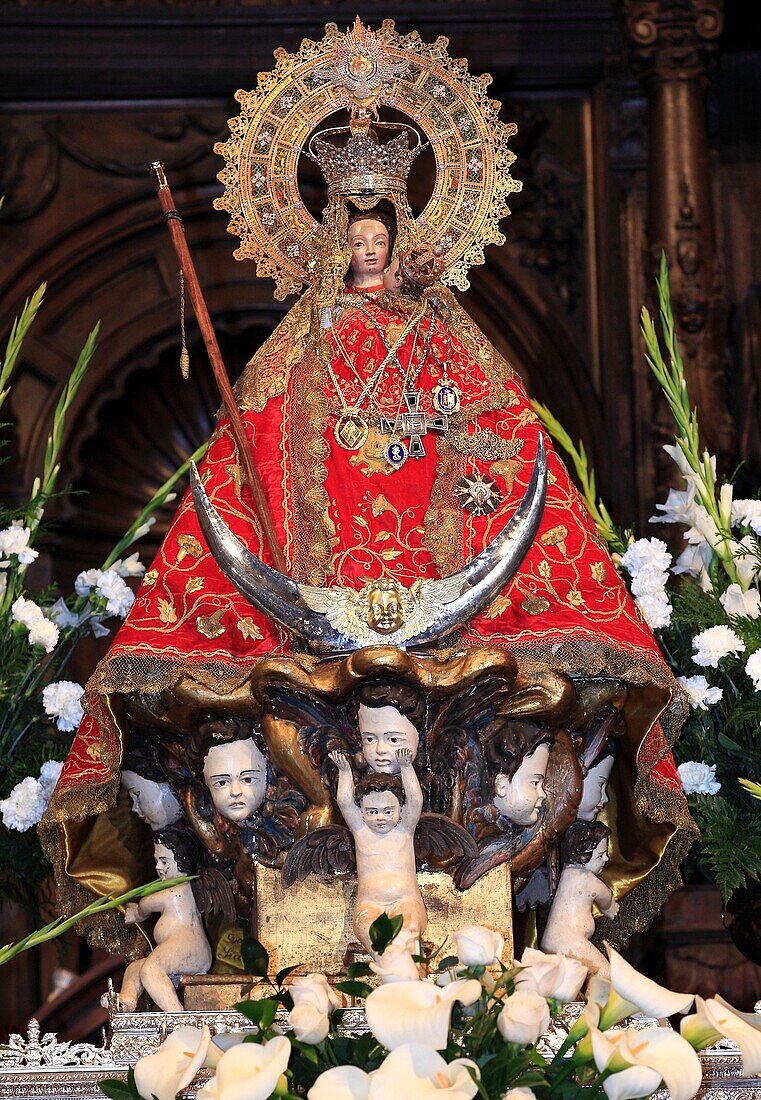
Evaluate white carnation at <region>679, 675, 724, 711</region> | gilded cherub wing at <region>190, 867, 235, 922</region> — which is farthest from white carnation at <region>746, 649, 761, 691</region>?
gilded cherub wing at <region>190, 867, 235, 922</region>

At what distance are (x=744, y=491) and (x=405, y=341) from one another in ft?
4.84

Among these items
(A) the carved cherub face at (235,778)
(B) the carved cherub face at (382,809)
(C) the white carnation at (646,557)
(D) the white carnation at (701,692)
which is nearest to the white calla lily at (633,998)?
(B) the carved cherub face at (382,809)

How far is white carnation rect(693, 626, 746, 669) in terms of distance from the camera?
2.87 metres

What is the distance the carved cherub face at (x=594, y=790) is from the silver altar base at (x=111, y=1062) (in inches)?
15.0

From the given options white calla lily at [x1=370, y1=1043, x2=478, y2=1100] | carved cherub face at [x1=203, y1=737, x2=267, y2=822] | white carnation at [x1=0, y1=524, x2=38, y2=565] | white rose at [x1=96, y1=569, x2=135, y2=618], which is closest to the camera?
white calla lily at [x1=370, y1=1043, x2=478, y2=1100]

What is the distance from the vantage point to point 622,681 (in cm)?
269

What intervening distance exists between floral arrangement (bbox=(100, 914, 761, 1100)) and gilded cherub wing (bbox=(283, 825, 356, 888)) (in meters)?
0.85

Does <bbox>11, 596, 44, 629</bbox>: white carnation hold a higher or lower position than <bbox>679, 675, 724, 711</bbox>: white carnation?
higher

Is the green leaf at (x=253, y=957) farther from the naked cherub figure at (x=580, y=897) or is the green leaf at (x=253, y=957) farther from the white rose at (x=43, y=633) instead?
the white rose at (x=43, y=633)

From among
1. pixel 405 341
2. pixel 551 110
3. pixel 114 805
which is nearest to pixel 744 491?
A: pixel 551 110

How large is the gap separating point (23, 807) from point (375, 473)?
745 mm

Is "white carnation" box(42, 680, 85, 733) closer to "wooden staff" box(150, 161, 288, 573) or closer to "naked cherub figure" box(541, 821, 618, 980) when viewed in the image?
"wooden staff" box(150, 161, 288, 573)

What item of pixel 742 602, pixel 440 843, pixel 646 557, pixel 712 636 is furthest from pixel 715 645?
pixel 440 843

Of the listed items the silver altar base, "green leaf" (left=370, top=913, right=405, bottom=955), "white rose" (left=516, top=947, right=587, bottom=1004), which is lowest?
the silver altar base
